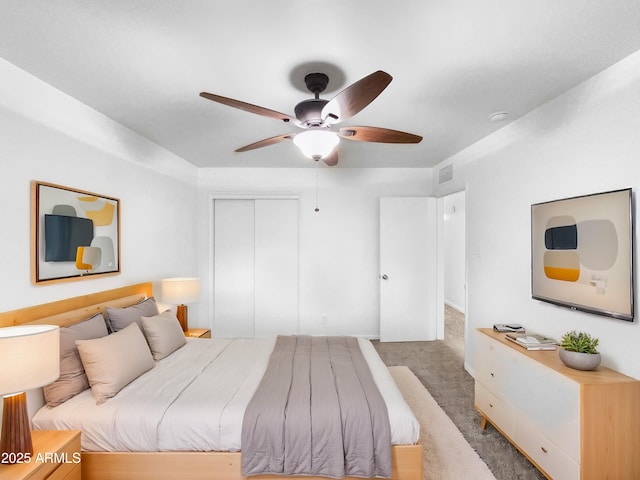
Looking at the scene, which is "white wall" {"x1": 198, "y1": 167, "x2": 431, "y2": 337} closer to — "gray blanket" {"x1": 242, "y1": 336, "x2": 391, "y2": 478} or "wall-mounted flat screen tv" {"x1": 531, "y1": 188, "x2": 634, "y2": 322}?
"wall-mounted flat screen tv" {"x1": 531, "y1": 188, "x2": 634, "y2": 322}

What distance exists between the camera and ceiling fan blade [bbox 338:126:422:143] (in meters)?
2.08

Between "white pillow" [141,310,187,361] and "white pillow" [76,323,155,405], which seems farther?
"white pillow" [141,310,187,361]

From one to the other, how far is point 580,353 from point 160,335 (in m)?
2.83

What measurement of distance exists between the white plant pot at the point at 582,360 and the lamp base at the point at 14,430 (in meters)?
2.79

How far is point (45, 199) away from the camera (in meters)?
2.18

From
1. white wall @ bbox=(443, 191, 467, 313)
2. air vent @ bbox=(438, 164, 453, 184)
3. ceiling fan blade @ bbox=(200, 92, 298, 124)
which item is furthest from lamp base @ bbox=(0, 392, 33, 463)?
white wall @ bbox=(443, 191, 467, 313)

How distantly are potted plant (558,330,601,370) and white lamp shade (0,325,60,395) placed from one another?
270 cm

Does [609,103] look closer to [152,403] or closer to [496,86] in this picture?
[496,86]

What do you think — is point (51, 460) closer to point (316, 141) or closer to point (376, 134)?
point (316, 141)

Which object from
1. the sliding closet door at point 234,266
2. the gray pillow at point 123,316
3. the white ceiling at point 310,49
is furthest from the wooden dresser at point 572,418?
the sliding closet door at point 234,266

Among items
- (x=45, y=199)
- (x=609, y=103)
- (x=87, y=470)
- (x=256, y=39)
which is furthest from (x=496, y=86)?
(x=87, y=470)

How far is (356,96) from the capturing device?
1.62m

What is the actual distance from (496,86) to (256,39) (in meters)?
1.60

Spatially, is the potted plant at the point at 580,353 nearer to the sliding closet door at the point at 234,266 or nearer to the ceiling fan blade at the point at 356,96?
the ceiling fan blade at the point at 356,96
